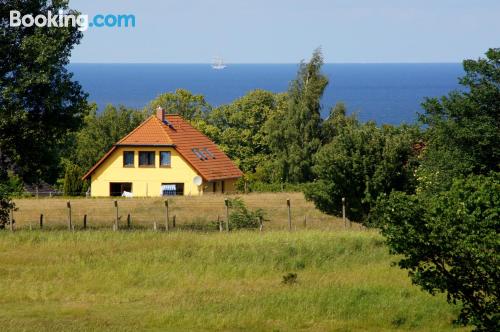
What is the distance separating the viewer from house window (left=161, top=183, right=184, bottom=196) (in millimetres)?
78438

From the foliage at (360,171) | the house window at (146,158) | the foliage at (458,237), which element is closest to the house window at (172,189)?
the house window at (146,158)

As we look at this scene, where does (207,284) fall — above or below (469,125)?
below

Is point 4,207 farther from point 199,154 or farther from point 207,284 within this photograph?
point 199,154

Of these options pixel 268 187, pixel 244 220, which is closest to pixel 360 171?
pixel 244 220

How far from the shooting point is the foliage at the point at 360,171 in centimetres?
4272

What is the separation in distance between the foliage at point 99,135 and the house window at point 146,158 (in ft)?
51.8

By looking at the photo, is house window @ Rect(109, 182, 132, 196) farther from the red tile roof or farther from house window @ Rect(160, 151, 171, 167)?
house window @ Rect(160, 151, 171, 167)

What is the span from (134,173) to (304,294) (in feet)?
179

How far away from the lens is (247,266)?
30.6 metres

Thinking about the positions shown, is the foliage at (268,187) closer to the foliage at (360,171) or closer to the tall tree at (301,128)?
the tall tree at (301,128)

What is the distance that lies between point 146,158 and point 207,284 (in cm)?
5227

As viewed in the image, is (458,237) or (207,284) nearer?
(458,237)

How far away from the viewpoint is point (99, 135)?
98375 mm

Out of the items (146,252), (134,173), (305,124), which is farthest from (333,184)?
(305,124)
